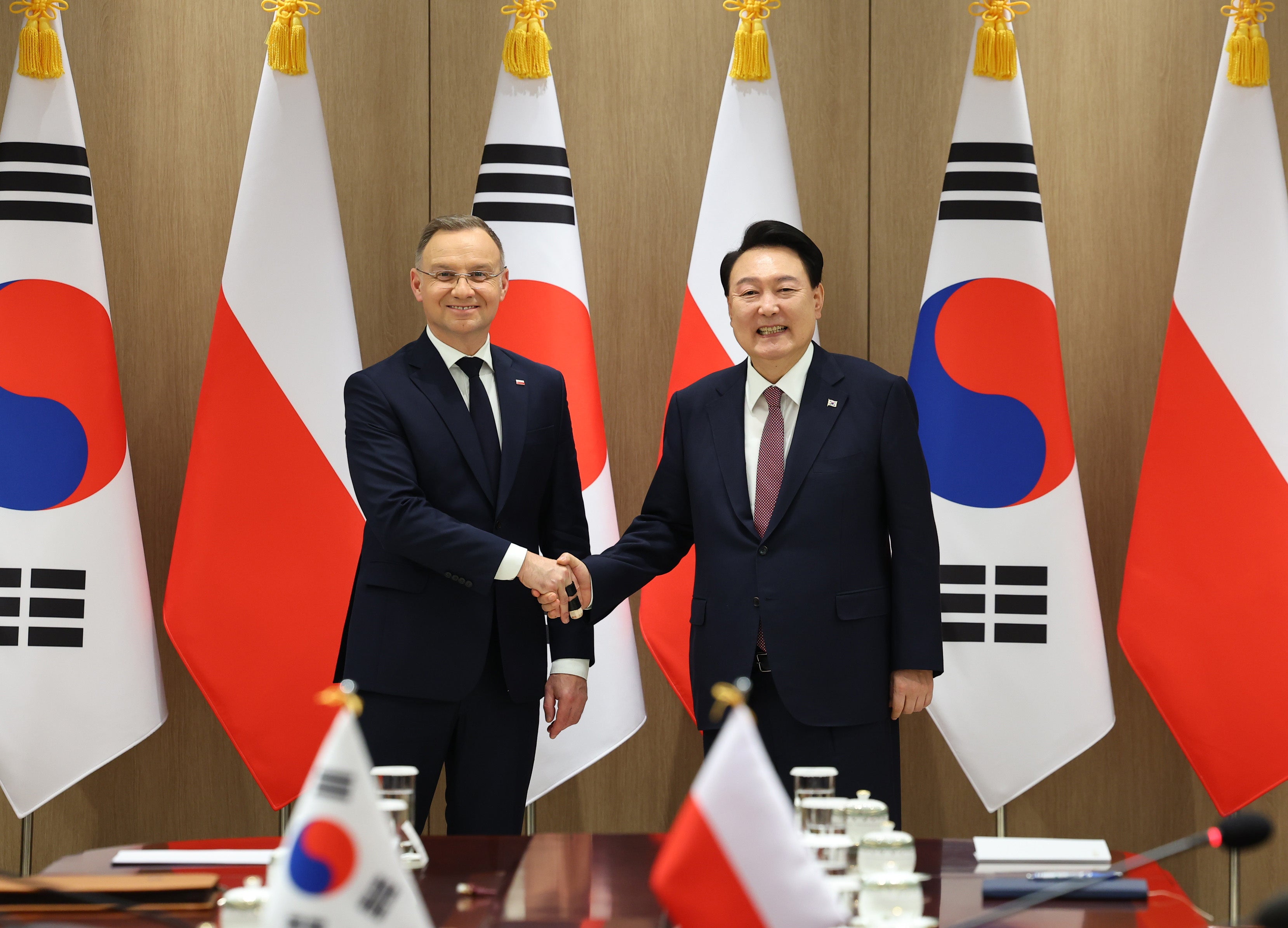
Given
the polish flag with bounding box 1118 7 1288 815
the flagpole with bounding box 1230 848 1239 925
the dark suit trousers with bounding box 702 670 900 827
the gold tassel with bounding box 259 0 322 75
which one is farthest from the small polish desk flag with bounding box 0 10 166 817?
the flagpole with bounding box 1230 848 1239 925

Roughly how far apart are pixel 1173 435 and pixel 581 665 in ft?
5.74

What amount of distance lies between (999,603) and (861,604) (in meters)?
0.95

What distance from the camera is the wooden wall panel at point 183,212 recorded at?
147 inches

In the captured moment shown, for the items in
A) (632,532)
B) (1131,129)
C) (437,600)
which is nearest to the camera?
(437,600)

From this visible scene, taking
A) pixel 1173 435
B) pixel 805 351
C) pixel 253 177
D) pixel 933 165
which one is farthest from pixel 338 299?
pixel 1173 435

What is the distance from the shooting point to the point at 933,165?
146 inches

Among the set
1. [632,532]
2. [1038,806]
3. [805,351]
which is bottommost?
[1038,806]

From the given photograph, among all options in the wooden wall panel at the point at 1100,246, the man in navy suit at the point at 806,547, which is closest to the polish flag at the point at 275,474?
the man in navy suit at the point at 806,547

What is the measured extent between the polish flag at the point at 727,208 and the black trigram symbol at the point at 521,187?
1.38 feet

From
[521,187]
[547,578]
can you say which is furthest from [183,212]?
[547,578]

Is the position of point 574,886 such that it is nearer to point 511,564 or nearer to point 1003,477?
point 511,564

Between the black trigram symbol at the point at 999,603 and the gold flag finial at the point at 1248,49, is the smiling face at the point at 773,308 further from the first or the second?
the gold flag finial at the point at 1248,49

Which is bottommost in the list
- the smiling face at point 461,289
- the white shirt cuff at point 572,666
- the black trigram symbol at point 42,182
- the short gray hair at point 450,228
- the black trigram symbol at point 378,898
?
the black trigram symbol at point 378,898

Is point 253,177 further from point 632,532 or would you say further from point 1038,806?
point 1038,806
